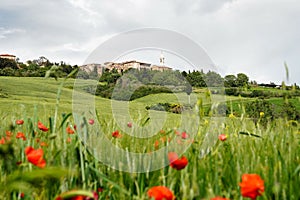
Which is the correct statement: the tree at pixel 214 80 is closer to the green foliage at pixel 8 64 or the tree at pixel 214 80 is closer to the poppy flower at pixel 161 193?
the poppy flower at pixel 161 193

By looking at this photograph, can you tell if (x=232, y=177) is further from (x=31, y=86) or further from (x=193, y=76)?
(x=31, y=86)

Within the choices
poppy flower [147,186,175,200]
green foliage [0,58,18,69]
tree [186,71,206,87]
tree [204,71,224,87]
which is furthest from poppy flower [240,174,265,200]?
green foliage [0,58,18,69]

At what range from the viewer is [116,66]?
9.73 ft

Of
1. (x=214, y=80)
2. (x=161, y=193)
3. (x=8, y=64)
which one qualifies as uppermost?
(x=8, y=64)

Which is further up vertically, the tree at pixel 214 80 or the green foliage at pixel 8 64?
the green foliage at pixel 8 64

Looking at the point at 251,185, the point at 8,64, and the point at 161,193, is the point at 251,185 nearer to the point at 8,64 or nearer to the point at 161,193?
the point at 161,193

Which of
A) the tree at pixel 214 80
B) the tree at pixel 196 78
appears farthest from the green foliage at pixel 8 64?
the tree at pixel 214 80

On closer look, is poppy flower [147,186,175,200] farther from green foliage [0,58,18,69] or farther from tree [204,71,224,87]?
green foliage [0,58,18,69]

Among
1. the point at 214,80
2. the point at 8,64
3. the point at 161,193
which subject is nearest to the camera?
the point at 161,193

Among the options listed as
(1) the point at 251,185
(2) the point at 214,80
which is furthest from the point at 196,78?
(1) the point at 251,185

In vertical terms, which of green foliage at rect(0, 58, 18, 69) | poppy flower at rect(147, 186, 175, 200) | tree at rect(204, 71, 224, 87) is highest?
green foliage at rect(0, 58, 18, 69)

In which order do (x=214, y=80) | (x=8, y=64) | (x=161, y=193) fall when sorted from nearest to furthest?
(x=161, y=193), (x=214, y=80), (x=8, y=64)

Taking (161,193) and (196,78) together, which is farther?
(196,78)

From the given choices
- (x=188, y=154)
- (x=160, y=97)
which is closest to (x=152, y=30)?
(x=188, y=154)
